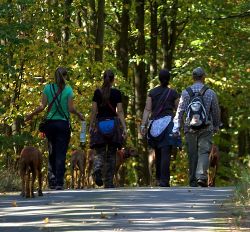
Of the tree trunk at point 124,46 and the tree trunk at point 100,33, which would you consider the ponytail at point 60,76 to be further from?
the tree trunk at point 124,46

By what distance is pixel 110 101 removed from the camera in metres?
16.4

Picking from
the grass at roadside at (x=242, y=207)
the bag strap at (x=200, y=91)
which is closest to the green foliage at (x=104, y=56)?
the bag strap at (x=200, y=91)

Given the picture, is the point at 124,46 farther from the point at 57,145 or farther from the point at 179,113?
the point at 57,145

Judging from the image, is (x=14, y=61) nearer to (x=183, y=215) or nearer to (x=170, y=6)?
(x=170, y=6)

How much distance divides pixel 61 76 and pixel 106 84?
0.92 metres

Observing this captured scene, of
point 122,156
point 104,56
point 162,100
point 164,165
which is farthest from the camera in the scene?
point 104,56

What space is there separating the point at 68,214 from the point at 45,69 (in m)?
16.7

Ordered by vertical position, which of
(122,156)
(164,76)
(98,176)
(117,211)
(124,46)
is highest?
(124,46)

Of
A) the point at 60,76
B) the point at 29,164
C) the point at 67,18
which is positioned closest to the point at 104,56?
the point at 67,18

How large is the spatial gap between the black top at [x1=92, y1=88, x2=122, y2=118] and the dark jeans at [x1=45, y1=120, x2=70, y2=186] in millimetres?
819

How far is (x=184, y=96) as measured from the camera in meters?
16.4

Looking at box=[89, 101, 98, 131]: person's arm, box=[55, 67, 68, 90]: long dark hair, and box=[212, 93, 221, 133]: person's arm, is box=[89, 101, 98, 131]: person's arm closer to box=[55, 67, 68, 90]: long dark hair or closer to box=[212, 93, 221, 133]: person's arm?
box=[55, 67, 68, 90]: long dark hair

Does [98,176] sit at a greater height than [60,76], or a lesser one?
lesser

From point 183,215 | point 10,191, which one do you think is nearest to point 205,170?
point 10,191
